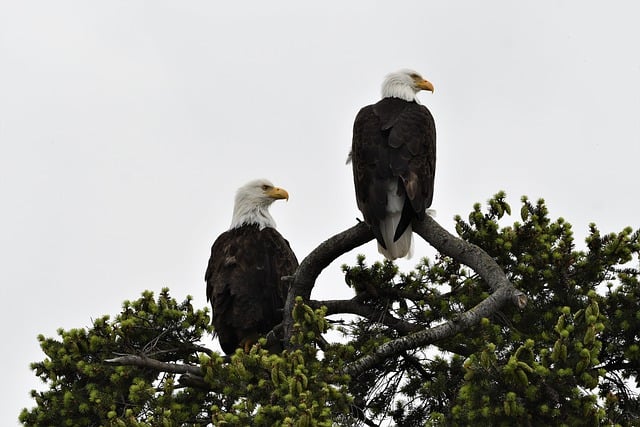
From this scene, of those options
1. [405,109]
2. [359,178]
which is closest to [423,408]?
[359,178]

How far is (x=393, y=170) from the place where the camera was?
6273 mm

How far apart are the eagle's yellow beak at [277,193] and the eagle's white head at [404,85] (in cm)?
130

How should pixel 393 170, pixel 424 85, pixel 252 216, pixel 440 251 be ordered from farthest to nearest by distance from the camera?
pixel 252 216 → pixel 424 85 → pixel 393 170 → pixel 440 251

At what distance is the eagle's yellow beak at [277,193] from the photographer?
328 inches

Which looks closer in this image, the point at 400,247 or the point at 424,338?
the point at 424,338

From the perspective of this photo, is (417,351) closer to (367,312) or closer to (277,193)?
(367,312)

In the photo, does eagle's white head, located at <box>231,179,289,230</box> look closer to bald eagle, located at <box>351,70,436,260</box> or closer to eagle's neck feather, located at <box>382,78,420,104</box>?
eagle's neck feather, located at <box>382,78,420,104</box>

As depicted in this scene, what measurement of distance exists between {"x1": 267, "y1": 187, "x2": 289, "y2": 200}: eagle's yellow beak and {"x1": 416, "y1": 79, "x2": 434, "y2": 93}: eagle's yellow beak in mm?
1443

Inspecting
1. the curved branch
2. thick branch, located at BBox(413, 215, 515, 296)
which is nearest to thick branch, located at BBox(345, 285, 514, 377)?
the curved branch

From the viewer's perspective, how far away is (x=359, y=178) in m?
6.39

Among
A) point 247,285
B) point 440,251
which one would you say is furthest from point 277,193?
point 440,251

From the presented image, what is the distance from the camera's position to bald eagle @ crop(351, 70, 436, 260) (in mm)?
6160

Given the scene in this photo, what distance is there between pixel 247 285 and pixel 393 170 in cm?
161

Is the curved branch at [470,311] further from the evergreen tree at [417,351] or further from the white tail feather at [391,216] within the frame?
the white tail feather at [391,216]
